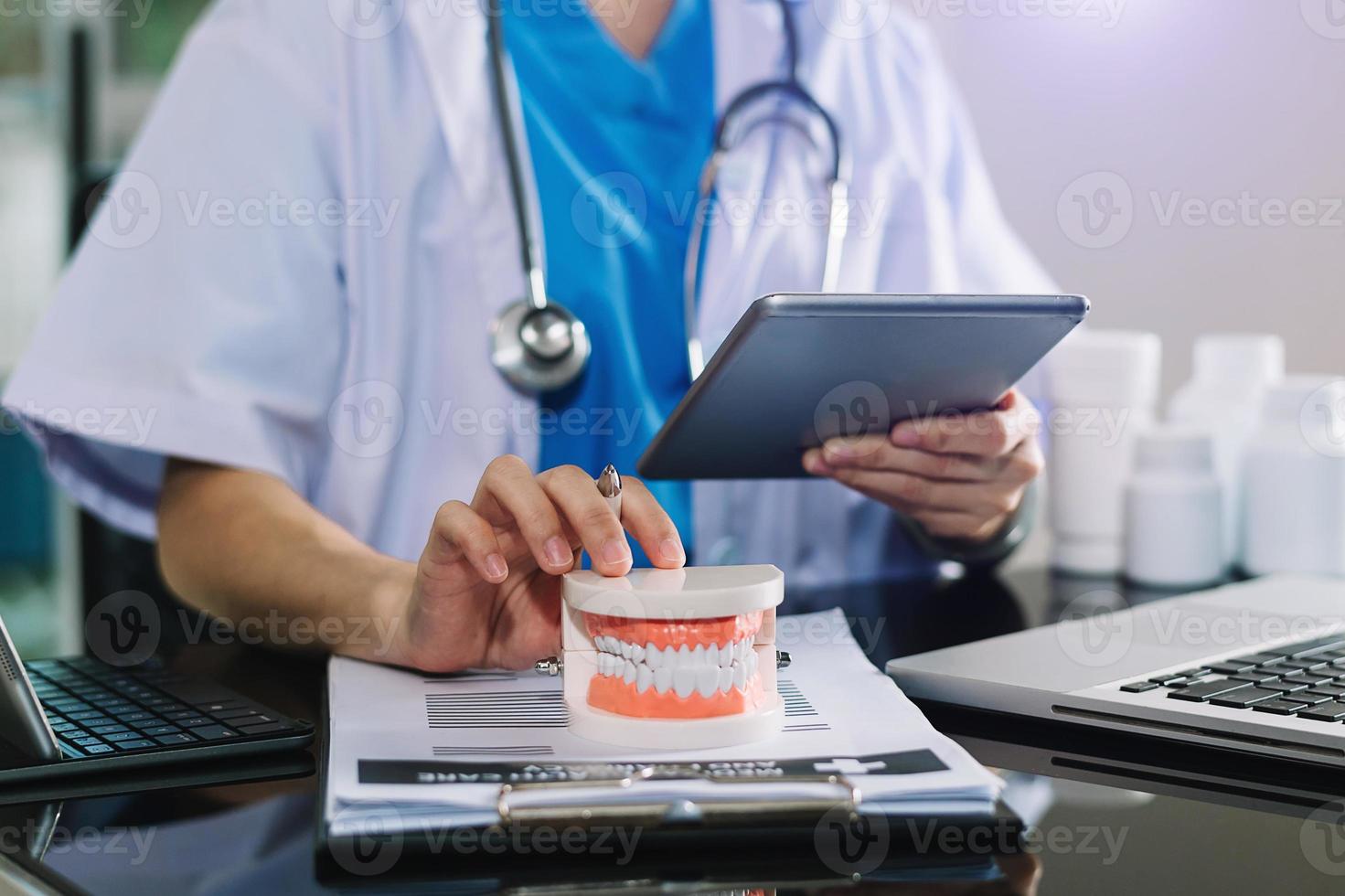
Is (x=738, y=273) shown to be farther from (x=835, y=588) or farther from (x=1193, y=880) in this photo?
(x=1193, y=880)

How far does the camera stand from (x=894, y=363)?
74cm

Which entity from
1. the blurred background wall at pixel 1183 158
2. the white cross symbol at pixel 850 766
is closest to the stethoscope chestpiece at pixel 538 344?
the white cross symbol at pixel 850 766

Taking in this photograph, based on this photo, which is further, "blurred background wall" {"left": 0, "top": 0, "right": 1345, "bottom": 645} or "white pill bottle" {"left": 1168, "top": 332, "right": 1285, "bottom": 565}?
"blurred background wall" {"left": 0, "top": 0, "right": 1345, "bottom": 645}

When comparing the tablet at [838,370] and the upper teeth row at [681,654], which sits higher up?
the tablet at [838,370]

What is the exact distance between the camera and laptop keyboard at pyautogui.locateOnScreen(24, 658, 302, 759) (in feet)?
2.08

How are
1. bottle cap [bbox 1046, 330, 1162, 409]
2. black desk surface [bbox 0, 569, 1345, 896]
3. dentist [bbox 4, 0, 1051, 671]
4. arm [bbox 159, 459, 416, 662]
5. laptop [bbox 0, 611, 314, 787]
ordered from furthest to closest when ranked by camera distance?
bottle cap [bbox 1046, 330, 1162, 409] < dentist [bbox 4, 0, 1051, 671] < arm [bbox 159, 459, 416, 662] < laptop [bbox 0, 611, 314, 787] < black desk surface [bbox 0, 569, 1345, 896]

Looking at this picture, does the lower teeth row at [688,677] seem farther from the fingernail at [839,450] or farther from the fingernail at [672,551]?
the fingernail at [839,450]

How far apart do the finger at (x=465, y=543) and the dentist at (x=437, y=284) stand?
0.12 metres

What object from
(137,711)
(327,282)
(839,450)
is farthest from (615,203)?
(137,711)

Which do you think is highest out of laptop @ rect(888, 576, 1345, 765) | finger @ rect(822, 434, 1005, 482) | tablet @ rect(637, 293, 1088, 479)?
tablet @ rect(637, 293, 1088, 479)

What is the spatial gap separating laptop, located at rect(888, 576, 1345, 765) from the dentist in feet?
0.50

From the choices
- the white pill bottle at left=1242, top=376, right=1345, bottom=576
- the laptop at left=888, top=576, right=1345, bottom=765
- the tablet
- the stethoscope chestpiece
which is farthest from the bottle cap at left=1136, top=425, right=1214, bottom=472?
the stethoscope chestpiece

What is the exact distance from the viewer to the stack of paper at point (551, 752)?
0.50 metres

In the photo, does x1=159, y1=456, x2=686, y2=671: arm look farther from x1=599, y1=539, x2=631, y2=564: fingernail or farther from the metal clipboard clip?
the metal clipboard clip
